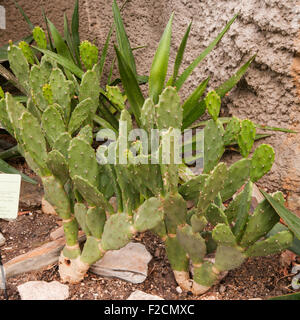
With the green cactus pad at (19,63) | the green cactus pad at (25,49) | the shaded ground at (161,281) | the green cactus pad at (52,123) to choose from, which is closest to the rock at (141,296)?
the shaded ground at (161,281)

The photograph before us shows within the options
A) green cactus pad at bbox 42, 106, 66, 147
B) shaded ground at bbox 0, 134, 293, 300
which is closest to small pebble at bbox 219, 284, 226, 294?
shaded ground at bbox 0, 134, 293, 300

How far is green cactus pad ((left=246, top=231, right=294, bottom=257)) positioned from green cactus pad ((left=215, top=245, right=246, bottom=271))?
4cm

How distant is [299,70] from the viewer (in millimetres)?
1676

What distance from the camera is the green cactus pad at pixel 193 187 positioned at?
1169 millimetres

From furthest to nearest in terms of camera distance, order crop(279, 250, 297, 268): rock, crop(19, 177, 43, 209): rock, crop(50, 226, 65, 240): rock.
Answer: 1. crop(19, 177, 43, 209): rock
2. crop(50, 226, 65, 240): rock
3. crop(279, 250, 297, 268): rock

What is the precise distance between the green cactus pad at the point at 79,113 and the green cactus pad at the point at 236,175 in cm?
60

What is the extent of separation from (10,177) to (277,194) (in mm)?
873

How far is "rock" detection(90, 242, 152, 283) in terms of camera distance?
1.43 metres

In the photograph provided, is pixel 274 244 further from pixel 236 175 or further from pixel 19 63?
pixel 19 63

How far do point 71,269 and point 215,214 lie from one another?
0.58 meters

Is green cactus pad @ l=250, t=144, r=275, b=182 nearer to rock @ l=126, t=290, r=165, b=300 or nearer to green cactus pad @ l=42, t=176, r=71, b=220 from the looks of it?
rock @ l=126, t=290, r=165, b=300

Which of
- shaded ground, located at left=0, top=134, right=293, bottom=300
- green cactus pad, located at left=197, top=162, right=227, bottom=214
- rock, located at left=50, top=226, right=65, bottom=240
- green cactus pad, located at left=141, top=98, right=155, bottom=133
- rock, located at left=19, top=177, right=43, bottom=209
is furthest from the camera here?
rock, located at left=19, top=177, right=43, bottom=209

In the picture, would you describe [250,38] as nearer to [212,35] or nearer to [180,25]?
[212,35]

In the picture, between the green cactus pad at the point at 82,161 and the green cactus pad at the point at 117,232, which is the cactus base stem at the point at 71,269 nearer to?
the green cactus pad at the point at 117,232
